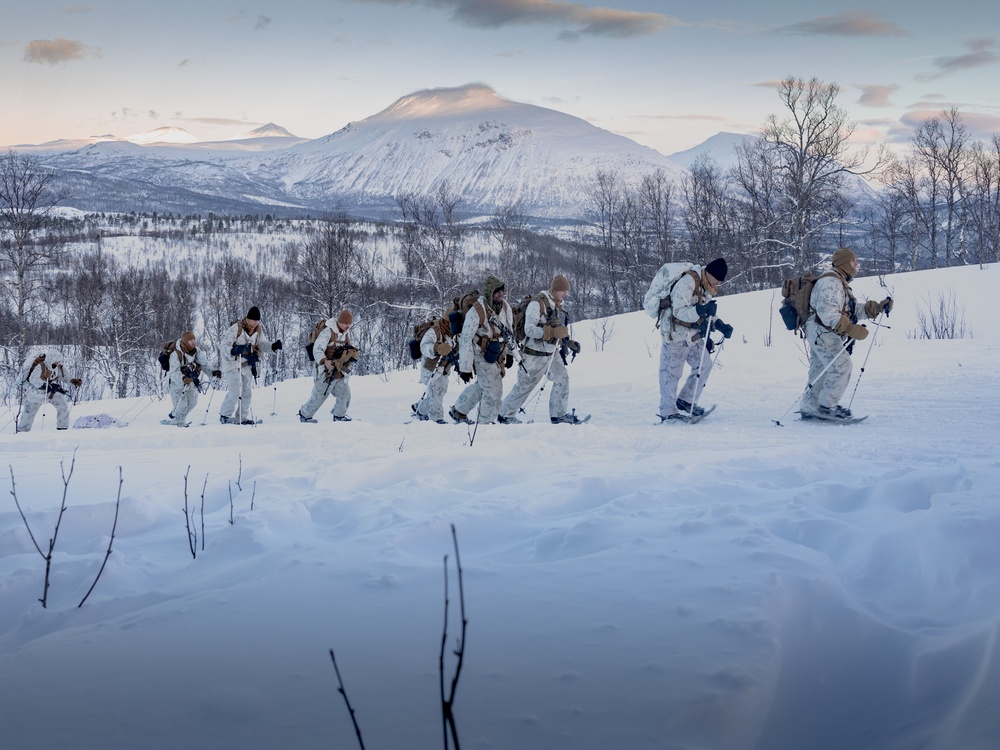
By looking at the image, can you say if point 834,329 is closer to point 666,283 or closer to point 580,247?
point 666,283

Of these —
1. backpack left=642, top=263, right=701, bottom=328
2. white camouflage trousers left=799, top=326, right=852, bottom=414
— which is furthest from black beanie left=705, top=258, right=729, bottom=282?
white camouflage trousers left=799, top=326, right=852, bottom=414

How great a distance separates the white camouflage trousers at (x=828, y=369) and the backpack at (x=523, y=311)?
3.33m

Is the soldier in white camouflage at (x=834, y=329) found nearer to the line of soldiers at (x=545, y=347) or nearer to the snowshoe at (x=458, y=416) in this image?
the line of soldiers at (x=545, y=347)

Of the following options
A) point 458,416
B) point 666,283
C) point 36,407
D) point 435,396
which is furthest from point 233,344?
point 666,283

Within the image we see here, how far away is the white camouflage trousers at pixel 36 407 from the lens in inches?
577

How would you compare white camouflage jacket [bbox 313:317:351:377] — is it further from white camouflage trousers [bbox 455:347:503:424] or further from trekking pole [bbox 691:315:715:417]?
trekking pole [bbox 691:315:715:417]

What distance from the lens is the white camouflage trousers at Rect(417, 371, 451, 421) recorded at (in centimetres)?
1209

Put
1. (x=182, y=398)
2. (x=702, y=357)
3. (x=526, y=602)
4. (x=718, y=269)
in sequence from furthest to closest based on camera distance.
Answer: (x=182, y=398), (x=702, y=357), (x=718, y=269), (x=526, y=602)

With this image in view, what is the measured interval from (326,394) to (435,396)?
6.92 feet

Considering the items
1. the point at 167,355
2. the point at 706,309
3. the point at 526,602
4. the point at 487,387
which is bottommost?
the point at 526,602

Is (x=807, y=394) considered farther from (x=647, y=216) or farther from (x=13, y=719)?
(x=647, y=216)

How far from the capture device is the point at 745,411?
35.2ft

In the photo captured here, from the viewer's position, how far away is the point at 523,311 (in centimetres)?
1051

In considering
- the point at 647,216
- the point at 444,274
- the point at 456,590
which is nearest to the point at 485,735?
the point at 456,590
